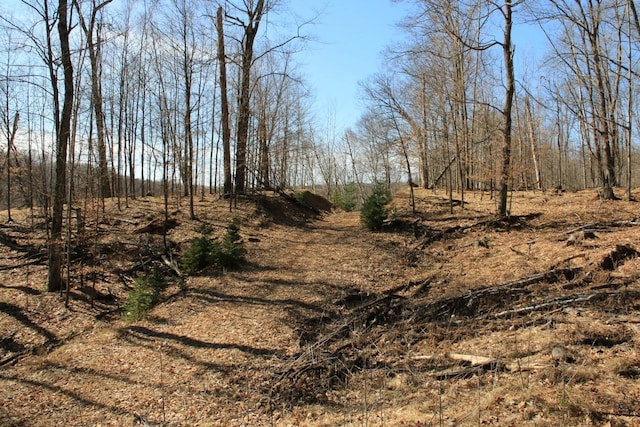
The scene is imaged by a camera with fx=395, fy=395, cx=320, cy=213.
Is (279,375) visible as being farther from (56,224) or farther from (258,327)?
(56,224)

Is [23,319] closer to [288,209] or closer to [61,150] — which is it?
[61,150]

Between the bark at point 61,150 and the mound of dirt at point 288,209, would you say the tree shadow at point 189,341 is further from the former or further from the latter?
the mound of dirt at point 288,209

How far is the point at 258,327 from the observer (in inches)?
292

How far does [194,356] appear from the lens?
6.64m

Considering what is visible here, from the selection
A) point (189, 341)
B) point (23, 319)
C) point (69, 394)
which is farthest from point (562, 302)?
point (23, 319)

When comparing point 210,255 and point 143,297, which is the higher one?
point 210,255

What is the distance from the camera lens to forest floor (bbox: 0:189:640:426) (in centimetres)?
449

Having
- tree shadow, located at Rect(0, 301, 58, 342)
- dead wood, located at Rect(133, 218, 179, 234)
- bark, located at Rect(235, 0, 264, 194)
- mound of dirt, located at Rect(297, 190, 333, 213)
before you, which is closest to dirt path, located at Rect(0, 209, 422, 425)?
tree shadow, located at Rect(0, 301, 58, 342)

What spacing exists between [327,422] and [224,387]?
1809mm

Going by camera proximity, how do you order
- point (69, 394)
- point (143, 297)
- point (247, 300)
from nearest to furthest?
point (69, 394)
point (143, 297)
point (247, 300)

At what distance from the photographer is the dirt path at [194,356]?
5.37 meters

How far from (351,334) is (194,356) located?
267 centimetres

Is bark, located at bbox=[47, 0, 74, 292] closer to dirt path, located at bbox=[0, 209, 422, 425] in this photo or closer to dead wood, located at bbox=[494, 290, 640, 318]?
dirt path, located at bbox=[0, 209, 422, 425]

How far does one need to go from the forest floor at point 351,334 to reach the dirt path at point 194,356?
0.03m
